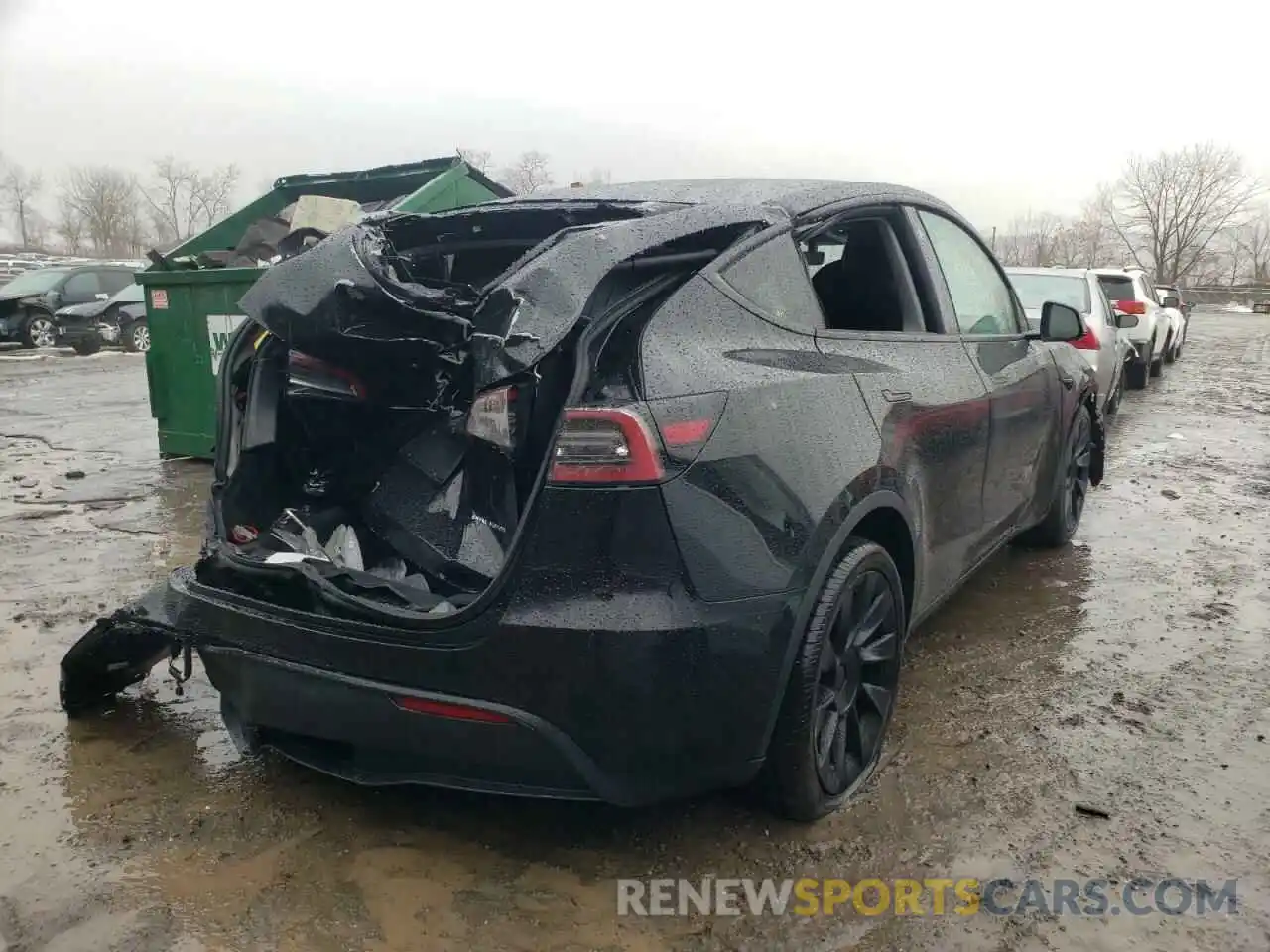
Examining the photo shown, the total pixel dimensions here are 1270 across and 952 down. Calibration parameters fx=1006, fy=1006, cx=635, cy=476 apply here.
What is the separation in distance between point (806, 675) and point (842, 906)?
55cm

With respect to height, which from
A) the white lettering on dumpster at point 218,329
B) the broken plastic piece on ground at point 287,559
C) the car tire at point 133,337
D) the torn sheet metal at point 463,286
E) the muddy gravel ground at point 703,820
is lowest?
the car tire at point 133,337

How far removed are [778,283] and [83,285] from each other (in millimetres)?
20741

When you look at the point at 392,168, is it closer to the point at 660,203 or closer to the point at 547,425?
the point at 660,203

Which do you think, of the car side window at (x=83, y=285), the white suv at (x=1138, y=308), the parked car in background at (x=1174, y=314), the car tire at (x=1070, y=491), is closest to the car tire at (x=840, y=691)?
the car tire at (x=1070, y=491)

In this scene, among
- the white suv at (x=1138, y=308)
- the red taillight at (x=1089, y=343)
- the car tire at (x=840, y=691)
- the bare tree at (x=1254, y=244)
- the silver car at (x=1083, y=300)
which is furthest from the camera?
the bare tree at (x=1254, y=244)

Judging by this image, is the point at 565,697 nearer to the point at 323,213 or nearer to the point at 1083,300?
the point at 323,213

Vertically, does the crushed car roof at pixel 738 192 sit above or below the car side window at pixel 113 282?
above

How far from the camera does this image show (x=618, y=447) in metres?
2.19

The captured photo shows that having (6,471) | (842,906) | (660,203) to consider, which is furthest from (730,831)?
(6,471)

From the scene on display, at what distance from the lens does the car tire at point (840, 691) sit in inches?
98.0

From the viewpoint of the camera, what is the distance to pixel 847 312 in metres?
3.31

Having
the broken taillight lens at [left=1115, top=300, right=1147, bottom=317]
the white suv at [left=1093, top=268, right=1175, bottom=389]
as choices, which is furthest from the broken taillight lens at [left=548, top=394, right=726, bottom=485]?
the broken taillight lens at [left=1115, top=300, right=1147, bottom=317]

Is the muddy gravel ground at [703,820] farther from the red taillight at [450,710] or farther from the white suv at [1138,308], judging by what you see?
the white suv at [1138,308]

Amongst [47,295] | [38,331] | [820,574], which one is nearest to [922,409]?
[820,574]
